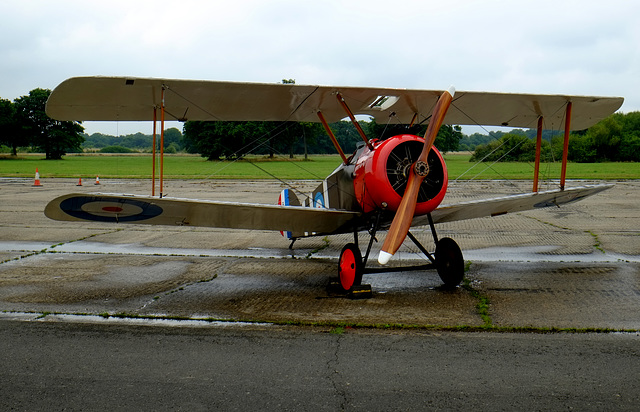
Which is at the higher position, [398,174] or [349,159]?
[349,159]

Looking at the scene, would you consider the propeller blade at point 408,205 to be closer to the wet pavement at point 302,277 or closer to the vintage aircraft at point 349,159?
the vintage aircraft at point 349,159

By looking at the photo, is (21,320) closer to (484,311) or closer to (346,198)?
(346,198)

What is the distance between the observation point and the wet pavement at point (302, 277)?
6.00m

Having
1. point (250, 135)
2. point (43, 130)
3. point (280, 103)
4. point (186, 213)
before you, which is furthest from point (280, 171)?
point (43, 130)

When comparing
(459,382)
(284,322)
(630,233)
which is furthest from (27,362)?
(630,233)

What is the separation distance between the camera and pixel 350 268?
22.5 feet

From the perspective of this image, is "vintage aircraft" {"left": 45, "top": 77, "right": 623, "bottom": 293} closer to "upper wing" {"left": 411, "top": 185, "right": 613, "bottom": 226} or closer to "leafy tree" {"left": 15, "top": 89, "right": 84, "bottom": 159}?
"upper wing" {"left": 411, "top": 185, "right": 613, "bottom": 226}

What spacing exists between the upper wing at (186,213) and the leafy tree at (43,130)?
282 ft

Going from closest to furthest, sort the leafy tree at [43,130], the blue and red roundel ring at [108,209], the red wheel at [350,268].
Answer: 1. the blue and red roundel ring at [108,209]
2. the red wheel at [350,268]
3. the leafy tree at [43,130]

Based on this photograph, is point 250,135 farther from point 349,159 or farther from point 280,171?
point 349,159

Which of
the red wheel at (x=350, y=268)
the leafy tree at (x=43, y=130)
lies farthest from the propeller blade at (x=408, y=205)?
the leafy tree at (x=43, y=130)

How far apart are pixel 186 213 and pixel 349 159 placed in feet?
7.56

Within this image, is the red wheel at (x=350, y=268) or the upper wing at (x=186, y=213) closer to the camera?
the upper wing at (x=186, y=213)

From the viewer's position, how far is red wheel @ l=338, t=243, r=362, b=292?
675 centimetres
